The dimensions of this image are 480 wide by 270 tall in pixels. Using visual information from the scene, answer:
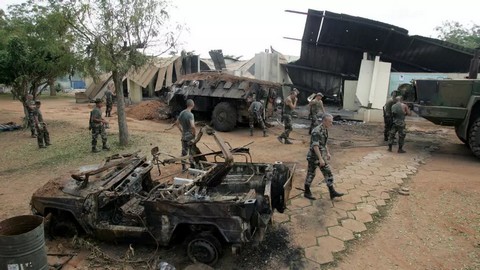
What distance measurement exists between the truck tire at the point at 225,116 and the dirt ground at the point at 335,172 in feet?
1.59

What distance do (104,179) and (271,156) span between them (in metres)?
4.80

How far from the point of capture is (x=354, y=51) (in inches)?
658

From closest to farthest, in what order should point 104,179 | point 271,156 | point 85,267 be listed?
point 85,267, point 104,179, point 271,156

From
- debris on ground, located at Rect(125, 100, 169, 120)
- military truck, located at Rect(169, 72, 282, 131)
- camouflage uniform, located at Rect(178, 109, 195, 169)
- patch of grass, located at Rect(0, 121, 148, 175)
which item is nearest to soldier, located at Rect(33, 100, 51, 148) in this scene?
patch of grass, located at Rect(0, 121, 148, 175)

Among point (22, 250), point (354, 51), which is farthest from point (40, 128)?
point (354, 51)

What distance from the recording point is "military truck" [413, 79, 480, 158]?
8172mm

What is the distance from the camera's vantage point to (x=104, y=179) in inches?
183

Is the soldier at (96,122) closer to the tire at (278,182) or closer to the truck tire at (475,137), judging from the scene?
the tire at (278,182)

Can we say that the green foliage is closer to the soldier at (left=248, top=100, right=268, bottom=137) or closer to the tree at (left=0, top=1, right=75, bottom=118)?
the tree at (left=0, top=1, right=75, bottom=118)

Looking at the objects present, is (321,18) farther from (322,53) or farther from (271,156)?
(271,156)

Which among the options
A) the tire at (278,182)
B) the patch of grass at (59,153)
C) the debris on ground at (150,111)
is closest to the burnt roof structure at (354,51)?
the debris on ground at (150,111)

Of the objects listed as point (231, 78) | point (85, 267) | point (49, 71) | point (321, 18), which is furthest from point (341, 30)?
point (85, 267)

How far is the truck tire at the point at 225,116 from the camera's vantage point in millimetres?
11805

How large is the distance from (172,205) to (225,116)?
8169mm
